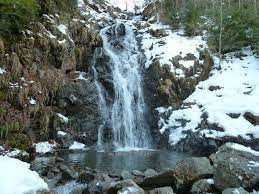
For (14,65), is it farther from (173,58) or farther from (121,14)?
(121,14)

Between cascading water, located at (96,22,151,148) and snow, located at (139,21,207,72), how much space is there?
3.42 ft

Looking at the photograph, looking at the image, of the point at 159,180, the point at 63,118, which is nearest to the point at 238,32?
the point at 63,118

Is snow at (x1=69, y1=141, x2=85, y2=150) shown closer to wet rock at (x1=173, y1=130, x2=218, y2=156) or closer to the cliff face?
the cliff face

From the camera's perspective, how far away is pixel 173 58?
26016mm

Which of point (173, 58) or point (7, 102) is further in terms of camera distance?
point (173, 58)

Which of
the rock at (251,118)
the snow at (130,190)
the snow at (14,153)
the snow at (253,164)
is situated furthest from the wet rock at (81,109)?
the snow at (253,164)

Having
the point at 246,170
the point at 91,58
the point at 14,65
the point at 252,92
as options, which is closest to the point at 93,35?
the point at 91,58

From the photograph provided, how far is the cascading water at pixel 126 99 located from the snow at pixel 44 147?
322 centimetres

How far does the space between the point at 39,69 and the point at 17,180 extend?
1485 cm

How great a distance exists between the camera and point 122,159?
18.1 m

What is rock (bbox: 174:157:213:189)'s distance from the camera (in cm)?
1205

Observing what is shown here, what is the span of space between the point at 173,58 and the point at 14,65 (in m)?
10.8

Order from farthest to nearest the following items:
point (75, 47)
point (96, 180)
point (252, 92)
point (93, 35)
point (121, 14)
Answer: point (121, 14) < point (93, 35) < point (75, 47) < point (252, 92) < point (96, 180)

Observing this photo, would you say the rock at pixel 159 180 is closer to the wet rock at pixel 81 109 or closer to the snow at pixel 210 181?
the snow at pixel 210 181
